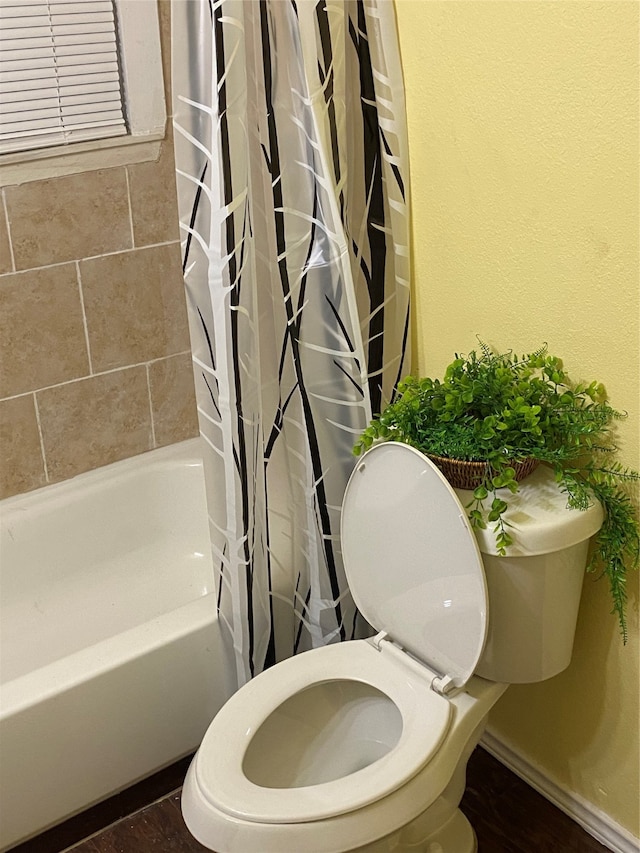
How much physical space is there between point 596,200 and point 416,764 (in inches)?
37.7

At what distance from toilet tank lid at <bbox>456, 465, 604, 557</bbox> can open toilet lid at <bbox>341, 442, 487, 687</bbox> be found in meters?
0.06

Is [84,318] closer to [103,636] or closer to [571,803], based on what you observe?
[103,636]

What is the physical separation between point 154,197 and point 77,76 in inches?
13.3

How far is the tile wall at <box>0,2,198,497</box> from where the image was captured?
7.11 feet

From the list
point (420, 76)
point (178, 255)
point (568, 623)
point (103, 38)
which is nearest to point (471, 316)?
point (420, 76)

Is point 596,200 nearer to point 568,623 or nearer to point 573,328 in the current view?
point 573,328

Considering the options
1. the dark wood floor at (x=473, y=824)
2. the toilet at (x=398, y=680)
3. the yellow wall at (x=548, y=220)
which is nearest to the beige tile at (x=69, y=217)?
the yellow wall at (x=548, y=220)

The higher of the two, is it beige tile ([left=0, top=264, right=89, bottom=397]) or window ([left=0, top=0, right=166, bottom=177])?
window ([left=0, top=0, right=166, bottom=177])

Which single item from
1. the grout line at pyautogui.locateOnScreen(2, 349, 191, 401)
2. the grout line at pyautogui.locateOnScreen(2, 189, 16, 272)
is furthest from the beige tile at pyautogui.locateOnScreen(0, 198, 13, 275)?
the grout line at pyautogui.locateOnScreen(2, 349, 191, 401)

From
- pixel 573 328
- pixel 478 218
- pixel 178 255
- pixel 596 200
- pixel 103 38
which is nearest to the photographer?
pixel 596 200

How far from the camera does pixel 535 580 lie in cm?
151

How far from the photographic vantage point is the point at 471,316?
1.75 meters

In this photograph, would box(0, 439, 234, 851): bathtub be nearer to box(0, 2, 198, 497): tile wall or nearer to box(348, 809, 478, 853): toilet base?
box(0, 2, 198, 497): tile wall

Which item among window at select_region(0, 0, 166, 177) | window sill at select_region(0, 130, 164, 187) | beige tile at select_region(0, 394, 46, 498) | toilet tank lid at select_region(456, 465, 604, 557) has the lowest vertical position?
beige tile at select_region(0, 394, 46, 498)
